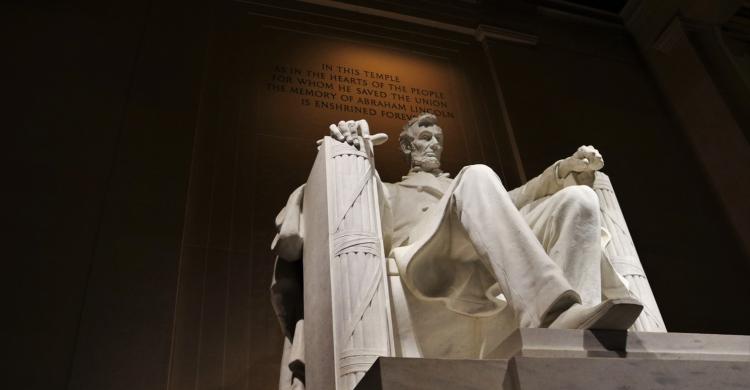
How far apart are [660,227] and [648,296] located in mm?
2645

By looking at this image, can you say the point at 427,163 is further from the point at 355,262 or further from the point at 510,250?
the point at 510,250

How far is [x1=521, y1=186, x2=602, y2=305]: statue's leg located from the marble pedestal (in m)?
0.51

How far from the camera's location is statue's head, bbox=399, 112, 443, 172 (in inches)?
136

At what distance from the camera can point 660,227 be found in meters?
5.19

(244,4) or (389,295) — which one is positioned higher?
(244,4)

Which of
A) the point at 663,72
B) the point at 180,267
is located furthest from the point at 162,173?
the point at 663,72

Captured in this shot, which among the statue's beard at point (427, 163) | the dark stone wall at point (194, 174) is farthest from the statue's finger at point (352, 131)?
the dark stone wall at point (194, 174)

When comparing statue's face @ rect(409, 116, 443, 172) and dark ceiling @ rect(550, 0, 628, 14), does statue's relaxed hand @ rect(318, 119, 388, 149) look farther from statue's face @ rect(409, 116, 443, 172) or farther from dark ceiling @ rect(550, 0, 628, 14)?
dark ceiling @ rect(550, 0, 628, 14)

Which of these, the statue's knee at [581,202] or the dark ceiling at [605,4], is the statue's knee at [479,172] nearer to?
the statue's knee at [581,202]

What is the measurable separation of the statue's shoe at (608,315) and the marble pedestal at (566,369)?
0.08ft

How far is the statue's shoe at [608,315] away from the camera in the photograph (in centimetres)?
166

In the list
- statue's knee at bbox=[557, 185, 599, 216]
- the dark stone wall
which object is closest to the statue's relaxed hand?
statue's knee at bbox=[557, 185, 599, 216]

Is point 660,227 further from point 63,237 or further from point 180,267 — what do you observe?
point 63,237

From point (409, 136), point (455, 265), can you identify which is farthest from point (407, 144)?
point (455, 265)
